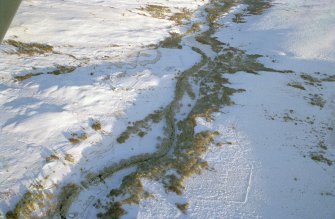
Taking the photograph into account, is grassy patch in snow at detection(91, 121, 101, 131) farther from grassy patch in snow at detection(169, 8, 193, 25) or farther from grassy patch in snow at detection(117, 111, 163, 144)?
grassy patch in snow at detection(169, 8, 193, 25)

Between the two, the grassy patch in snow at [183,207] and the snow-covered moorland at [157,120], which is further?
the snow-covered moorland at [157,120]

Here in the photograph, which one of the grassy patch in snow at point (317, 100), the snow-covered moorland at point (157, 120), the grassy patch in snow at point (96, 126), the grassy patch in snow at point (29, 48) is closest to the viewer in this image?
the snow-covered moorland at point (157, 120)

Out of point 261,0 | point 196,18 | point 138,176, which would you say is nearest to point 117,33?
point 196,18

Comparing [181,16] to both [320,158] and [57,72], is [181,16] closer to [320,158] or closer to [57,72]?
[57,72]

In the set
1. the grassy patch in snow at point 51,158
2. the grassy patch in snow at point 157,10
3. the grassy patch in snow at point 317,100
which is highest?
the grassy patch in snow at point 157,10

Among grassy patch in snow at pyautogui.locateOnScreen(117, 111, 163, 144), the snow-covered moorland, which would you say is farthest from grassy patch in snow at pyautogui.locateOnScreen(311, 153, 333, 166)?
grassy patch in snow at pyautogui.locateOnScreen(117, 111, 163, 144)

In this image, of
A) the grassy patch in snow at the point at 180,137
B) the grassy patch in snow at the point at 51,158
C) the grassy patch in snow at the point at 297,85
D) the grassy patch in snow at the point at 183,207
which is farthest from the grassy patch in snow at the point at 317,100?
the grassy patch in snow at the point at 51,158

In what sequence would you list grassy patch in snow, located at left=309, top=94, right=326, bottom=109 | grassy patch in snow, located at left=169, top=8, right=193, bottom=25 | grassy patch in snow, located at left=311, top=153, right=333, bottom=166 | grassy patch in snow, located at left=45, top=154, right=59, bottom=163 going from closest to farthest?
grassy patch in snow, located at left=45, top=154, right=59, bottom=163 → grassy patch in snow, located at left=311, top=153, right=333, bottom=166 → grassy patch in snow, located at left=309, top=94, right=326, bottom=109 → grassy patch in snow, located at left=169, top=8, right=193, bottom=25

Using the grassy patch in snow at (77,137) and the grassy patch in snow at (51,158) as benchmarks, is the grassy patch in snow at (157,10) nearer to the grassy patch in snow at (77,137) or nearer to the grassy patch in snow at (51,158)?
the grassy patch in snow at (77,137)
